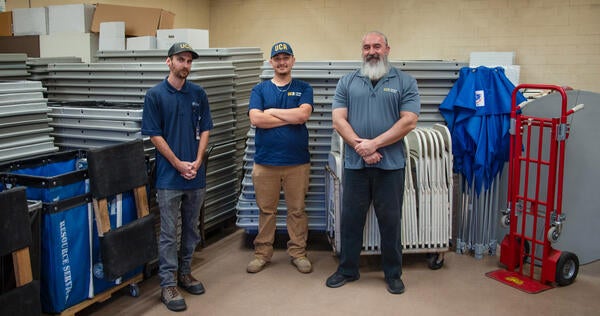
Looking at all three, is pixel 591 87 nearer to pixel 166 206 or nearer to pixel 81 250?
pixel 166 206

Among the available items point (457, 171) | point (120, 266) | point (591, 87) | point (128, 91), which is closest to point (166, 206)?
point (120, 266)

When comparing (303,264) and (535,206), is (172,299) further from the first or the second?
(535,206)

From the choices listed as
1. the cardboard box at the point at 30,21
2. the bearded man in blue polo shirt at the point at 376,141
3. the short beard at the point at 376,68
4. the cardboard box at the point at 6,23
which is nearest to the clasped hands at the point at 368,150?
the bearded man in blue polo shirt at the point at 376,141

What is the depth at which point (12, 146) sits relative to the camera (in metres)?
3.57

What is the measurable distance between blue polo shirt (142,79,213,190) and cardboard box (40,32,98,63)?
2789 mm

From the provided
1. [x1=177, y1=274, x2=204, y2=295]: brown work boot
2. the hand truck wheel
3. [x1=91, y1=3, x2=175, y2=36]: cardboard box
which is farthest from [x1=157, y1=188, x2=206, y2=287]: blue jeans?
[x1=91, y1=3, x2=175, y2=36]: cardboard box

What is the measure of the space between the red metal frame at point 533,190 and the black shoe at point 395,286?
966 mm

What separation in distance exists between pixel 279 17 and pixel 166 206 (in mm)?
6258

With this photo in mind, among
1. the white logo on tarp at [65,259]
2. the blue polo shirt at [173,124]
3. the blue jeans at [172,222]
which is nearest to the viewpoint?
the white logo on tarp at [65,259]

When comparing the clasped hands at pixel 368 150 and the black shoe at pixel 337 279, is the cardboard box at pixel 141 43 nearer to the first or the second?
the clasped hands at pixel 368 150

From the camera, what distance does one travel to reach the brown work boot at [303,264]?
409cm

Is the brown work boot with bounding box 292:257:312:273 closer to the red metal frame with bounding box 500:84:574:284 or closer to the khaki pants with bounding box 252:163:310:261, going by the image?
the khaki pants with bounding box 252:163:310:261

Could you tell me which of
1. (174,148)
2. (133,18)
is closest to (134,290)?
(174,148)

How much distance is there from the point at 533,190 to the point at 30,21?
5.56m
